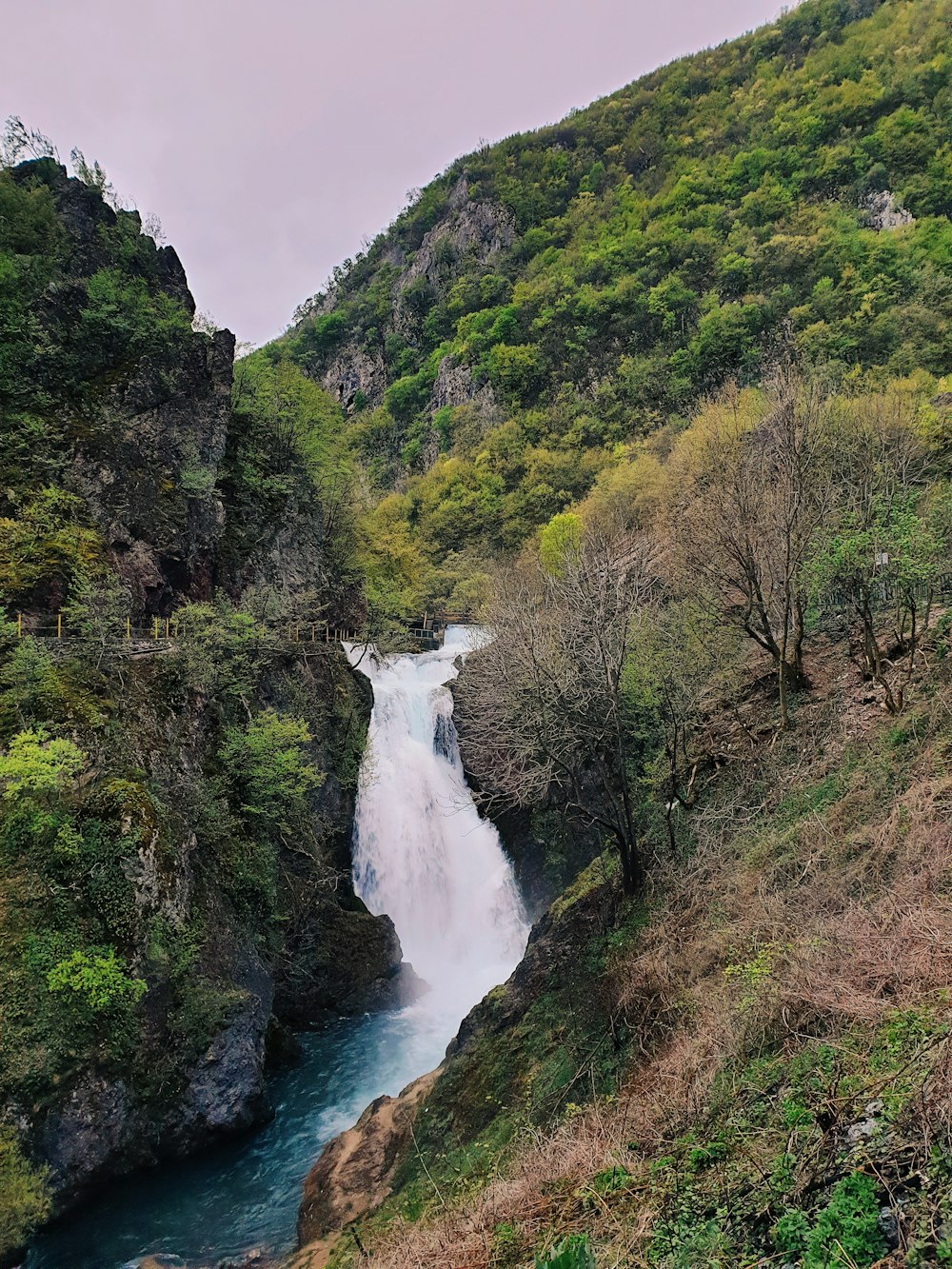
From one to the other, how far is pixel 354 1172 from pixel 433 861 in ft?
39.0

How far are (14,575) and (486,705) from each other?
12800mm

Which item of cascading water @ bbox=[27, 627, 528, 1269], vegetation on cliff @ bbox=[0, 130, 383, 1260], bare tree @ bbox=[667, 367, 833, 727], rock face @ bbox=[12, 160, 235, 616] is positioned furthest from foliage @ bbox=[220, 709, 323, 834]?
bare tree @ bbox=[667, 367, 833, 727]

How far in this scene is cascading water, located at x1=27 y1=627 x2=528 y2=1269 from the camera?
1109 cm

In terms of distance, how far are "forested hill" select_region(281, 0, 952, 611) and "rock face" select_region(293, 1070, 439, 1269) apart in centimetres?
2838

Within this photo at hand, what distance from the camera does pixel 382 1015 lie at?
18.7 meters

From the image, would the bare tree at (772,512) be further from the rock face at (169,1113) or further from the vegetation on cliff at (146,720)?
the rock face at (169,1113)

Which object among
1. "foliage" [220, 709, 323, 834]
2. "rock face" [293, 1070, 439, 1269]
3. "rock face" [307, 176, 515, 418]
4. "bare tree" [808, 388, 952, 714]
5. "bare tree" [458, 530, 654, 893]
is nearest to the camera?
"rock face" [293, 1070, 439, 1269]

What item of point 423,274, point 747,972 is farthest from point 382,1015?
point 423,274

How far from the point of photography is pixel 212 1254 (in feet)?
34.4

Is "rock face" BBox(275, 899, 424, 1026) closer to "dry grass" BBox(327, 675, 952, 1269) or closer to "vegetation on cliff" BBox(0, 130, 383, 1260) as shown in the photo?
"vegetation on cliff" BBox(0, 130, 383, 1260)

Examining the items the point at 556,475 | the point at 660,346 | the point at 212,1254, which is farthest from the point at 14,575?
the point at 660,346

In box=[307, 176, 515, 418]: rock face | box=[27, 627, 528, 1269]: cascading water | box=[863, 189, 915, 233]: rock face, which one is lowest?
box=[27, 627, 528, 1269]: cascading water

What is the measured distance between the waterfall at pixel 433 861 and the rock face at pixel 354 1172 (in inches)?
266

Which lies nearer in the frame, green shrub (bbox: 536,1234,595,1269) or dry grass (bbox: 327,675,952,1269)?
green shrub (bbox: 536,1234,595,1269)
